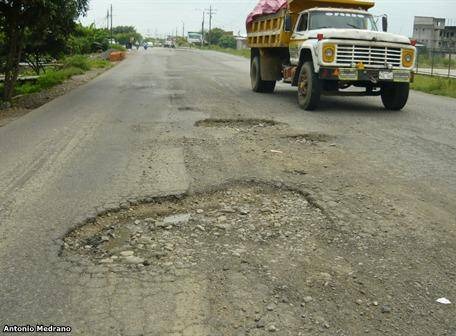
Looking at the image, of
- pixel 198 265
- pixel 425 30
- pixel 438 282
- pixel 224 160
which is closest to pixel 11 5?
pixel 224 160

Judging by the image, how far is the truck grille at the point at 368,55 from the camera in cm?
988

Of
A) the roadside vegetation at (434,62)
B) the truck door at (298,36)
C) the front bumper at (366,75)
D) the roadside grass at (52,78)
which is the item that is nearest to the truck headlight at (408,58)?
the front bumper at (366,75)

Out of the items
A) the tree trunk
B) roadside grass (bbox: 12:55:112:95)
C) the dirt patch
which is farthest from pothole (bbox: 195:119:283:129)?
roadside grass (bbox: 12:55:112:95)

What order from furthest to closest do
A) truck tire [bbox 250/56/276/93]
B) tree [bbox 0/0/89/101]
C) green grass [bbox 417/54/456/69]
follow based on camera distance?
green grass [bbox 417/54/456/69] < truck tire [bbox 250/56/276/93] < tree [bbox 0/0/89/101]

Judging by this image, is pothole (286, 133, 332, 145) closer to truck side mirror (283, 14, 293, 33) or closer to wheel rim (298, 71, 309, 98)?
wheel rim (298, 71, 309, 98)

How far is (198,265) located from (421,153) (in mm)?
4387

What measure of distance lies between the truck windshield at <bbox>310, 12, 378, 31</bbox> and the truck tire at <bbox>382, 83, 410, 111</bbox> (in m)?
1.56

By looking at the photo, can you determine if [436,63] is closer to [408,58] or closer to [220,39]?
[408,58]

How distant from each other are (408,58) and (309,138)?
13.2 ft

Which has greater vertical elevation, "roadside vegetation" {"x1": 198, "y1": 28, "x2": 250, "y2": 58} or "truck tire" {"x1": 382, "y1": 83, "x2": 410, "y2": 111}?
"roadside vegetation" {"x1": 198, "y1": 28, "x2": 250, "y2": 58}

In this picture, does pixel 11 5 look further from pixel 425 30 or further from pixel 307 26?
pixel 425 30

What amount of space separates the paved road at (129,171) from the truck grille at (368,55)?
3.34 feet

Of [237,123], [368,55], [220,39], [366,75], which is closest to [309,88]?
[366,75]

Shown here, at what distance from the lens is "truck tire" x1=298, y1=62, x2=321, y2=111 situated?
1016 centimetres
